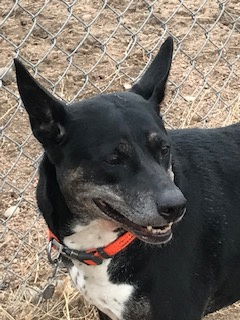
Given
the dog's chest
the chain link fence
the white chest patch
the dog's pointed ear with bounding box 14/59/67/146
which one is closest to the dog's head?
the dog's pointed ear with bounding box 14/59/67/146

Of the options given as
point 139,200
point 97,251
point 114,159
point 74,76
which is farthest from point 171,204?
point 74,76

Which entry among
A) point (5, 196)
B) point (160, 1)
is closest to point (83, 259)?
point (5, 196)

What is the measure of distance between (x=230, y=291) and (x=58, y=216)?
0.90 metres

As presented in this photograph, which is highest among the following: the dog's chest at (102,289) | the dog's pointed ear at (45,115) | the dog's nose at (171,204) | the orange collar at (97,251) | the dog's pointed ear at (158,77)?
the dog's pointed ear at (158,77)

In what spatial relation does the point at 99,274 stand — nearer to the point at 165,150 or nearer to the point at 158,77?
the point at 165,150

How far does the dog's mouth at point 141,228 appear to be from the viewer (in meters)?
2.98

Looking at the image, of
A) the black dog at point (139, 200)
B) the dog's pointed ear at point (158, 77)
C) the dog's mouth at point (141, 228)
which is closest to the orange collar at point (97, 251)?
the black dog at point (139, 200)

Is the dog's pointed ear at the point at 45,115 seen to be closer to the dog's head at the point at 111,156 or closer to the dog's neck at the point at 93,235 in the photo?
the dog's head at the point at 111,156

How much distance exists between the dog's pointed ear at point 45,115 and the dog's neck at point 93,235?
0.40 meters

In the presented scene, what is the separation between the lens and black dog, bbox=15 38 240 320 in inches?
118

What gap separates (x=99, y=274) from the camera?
3.31m

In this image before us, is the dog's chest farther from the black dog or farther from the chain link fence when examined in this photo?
the chain link fence

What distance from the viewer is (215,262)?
341 centimetres

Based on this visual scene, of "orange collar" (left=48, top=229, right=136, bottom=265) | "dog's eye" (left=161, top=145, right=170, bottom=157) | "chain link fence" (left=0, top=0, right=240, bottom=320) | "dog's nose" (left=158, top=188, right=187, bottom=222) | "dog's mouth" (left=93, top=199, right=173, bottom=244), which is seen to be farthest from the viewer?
"chain link fence" (left=0, top=0, right=240, bottom=320)
